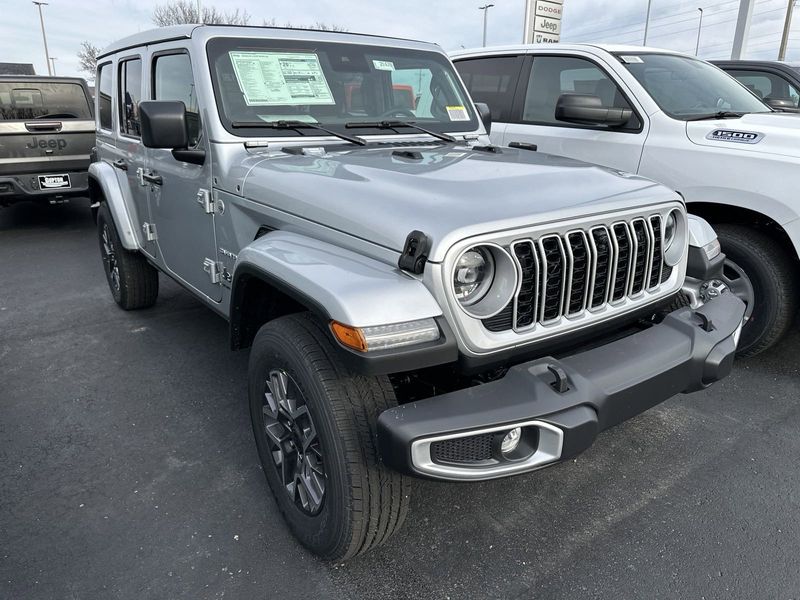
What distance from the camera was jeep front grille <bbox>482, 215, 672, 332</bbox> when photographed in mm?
1932

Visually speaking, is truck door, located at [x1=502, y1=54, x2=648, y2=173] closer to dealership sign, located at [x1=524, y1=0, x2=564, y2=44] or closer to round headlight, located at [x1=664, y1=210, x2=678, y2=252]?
round headlight, located at [x1=664, y1=210, x2=678, y2=252]

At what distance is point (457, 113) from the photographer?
3580 millimetres

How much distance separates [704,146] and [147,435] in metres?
3.71

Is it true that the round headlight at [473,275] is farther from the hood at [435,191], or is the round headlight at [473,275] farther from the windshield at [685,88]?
the windshield at [685,88]

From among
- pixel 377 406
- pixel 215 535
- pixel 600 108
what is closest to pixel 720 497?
pixel 377 406

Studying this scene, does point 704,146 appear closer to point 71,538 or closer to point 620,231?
point 620,231

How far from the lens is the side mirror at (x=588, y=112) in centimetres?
396

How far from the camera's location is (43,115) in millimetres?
7531

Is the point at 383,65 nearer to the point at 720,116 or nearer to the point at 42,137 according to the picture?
the point at 720,116

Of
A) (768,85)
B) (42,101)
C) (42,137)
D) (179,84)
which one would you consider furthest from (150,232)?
(768,85)

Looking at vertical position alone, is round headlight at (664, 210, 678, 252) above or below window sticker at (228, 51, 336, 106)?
below

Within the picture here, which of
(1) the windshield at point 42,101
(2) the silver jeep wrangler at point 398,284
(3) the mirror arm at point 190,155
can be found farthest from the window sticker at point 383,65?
(1) the windshield at point 42,101

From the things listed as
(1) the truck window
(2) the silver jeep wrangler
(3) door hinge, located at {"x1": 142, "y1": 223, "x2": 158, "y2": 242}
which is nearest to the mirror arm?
(2) the silver jeep wrangler

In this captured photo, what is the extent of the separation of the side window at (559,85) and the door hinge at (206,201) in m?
2.81
